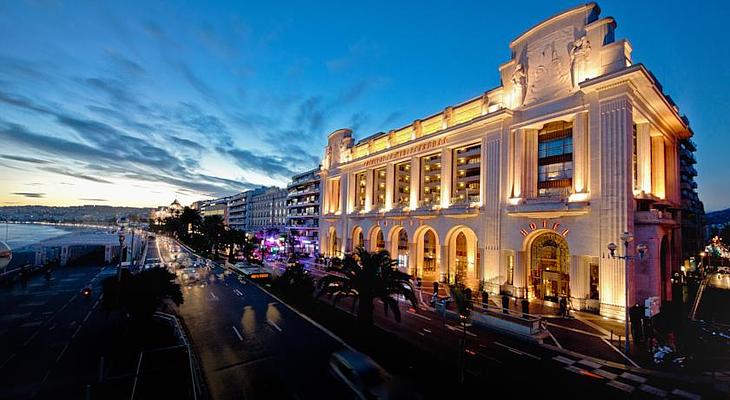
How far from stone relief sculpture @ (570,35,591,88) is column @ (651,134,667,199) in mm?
13387

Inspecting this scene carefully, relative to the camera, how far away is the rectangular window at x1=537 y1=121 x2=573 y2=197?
2961 cm

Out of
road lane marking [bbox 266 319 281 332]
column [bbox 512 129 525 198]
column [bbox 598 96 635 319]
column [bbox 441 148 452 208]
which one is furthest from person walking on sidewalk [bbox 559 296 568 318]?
road lane marking [bbox 266 319 281 332]

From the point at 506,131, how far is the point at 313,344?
89.6ft

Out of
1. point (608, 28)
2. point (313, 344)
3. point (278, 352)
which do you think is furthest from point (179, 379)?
point (608, 28)

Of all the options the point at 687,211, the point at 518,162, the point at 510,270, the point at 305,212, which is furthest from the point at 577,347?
the point at 305,212

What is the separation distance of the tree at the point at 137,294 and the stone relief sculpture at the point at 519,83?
3392cm

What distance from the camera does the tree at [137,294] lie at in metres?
17.9

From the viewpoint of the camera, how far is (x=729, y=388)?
12547mm

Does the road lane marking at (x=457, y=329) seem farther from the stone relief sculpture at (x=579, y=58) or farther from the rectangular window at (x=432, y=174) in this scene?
the rectangular window at (x=432, y=174)

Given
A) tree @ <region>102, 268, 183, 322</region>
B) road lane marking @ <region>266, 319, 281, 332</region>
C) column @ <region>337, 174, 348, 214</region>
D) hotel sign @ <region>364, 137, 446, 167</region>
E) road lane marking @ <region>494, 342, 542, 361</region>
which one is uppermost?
hotel sign @ <region>364, 137, 446, 167</region>

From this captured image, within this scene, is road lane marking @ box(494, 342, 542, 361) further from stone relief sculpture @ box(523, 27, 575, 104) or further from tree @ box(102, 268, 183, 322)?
stone relief sculpture @ box(523, 27, 575, 104)

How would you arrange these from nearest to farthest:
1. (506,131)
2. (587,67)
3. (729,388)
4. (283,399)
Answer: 1. (283,399)
2. (729,388)
3. (587,67)
4. (506,131)

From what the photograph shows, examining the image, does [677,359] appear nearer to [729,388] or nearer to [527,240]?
[729,388]

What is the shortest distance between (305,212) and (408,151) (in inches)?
1748
